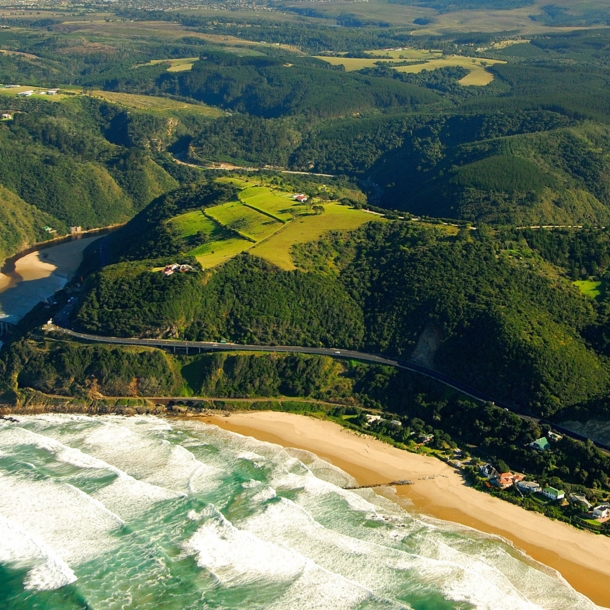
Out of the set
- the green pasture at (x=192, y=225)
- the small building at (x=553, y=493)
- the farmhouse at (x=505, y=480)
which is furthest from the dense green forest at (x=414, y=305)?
the small building at (x=553, y=493)

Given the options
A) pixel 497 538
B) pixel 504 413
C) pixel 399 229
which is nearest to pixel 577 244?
pixel 399 229

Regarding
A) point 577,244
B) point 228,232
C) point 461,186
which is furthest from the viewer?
point 461,186

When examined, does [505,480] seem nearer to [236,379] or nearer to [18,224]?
[236,379]

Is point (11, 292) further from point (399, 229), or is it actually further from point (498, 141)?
point (498, 141)

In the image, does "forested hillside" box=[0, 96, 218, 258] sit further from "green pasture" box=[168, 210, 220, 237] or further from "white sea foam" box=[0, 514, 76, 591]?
"white sea foam" box=[0, 514, 76, 591]

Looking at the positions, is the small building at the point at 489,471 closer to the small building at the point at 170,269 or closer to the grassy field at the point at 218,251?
the grassy field at the point at 218,251

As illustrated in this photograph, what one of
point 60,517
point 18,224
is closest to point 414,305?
point 60,517
